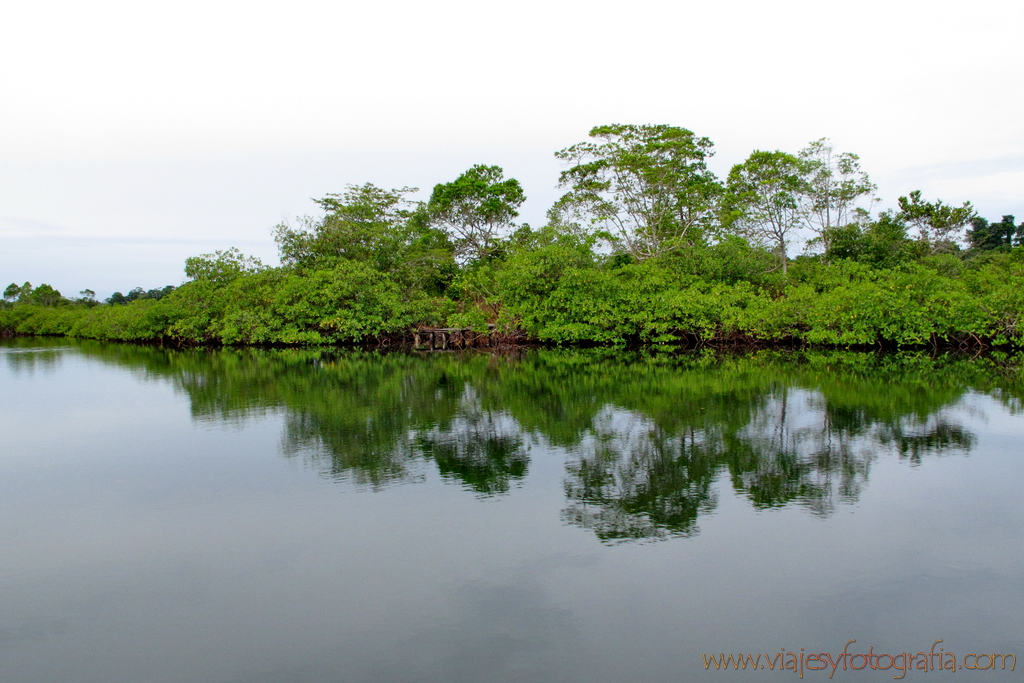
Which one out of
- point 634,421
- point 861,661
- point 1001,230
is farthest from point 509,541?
point 1001,230

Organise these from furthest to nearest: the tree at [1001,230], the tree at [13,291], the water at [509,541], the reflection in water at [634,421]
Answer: the tree at [13,291] → the tree at [1001,230] → the reflection in water at [634,421] → the water at [509,541]

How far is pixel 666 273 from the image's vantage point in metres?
25.2

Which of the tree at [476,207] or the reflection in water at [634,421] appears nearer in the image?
the reflection in water at [634,421]

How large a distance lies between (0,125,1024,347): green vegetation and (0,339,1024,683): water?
1263cm

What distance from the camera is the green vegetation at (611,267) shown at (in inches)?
907

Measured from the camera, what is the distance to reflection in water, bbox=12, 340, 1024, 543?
20.6 ft

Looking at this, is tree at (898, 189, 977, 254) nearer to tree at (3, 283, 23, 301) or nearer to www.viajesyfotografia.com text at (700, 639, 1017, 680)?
www.viajesyfotografia.com text at (700, 639, 1017, 680)

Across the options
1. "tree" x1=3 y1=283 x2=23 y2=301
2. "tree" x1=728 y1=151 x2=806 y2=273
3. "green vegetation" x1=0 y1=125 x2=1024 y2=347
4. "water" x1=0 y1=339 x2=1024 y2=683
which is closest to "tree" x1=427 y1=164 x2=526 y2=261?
"green vegetation" x1=0 y1=125 x2=1024 y2=347

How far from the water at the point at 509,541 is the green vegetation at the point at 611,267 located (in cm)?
1263

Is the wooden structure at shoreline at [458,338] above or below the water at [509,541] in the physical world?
above

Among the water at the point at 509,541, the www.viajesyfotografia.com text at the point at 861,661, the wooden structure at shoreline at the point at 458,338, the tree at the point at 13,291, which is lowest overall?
the www.viajesyfotografia.com text at the point at 861,661

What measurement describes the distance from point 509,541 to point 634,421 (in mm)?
4627

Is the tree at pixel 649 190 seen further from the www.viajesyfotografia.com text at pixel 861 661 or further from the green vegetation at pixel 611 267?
the www.viajesyfotografia.com text at pixel 861 661

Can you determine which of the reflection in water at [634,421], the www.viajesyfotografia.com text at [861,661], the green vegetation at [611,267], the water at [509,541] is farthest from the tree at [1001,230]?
the www.viajesyfotografia.com text at [861,661]
